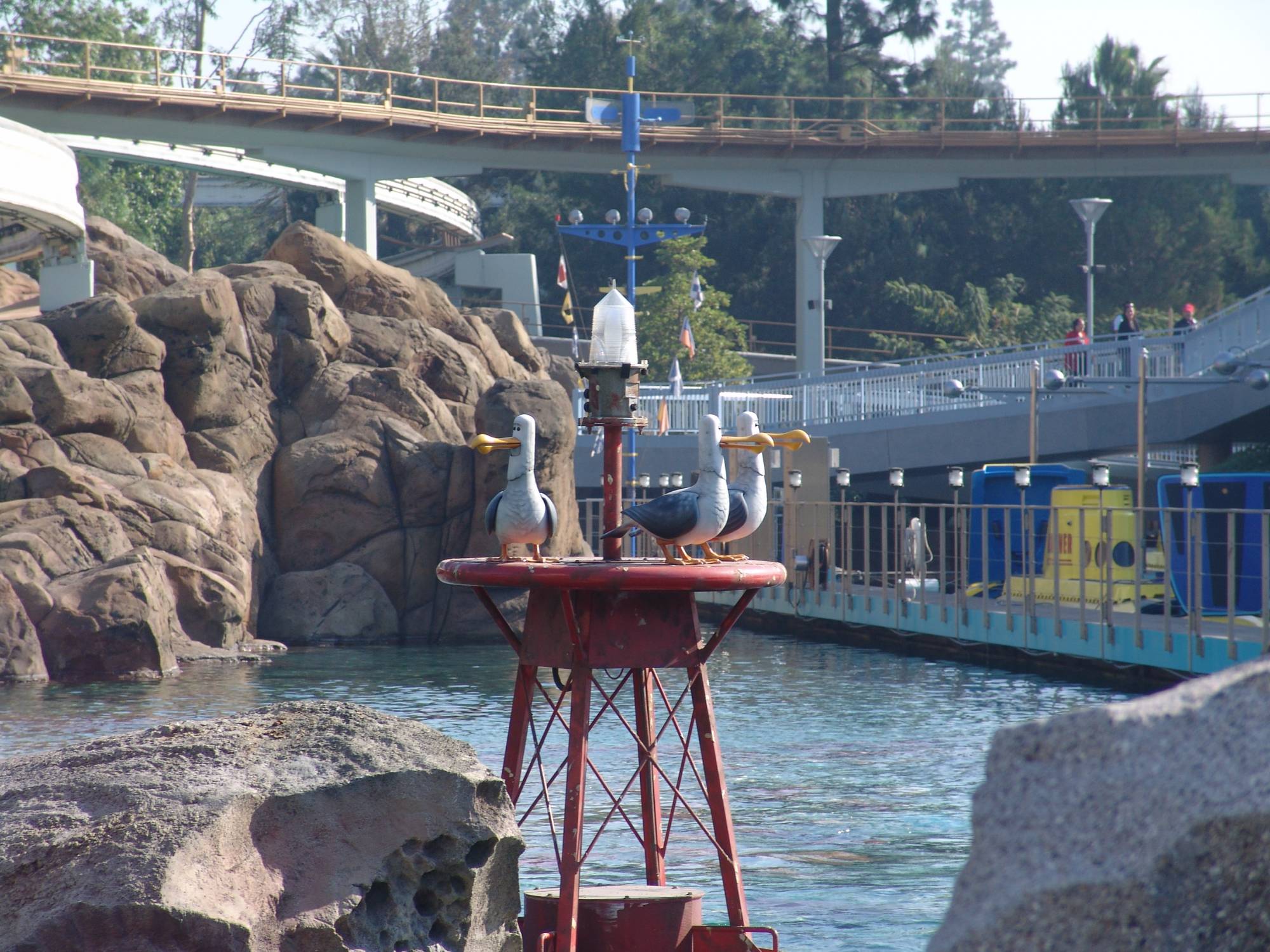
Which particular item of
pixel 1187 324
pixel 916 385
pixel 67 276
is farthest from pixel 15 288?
pixel 1187 324

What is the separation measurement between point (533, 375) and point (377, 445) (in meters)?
7.09

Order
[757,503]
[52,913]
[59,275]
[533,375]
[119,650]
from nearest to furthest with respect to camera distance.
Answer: [52,913]
[757,503]
[119,650]
[59,275]
[533,375]

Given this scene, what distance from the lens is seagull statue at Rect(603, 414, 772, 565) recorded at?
191 inches

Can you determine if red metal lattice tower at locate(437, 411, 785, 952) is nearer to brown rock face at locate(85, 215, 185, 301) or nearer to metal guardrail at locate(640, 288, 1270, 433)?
brown rock face at locate(85, 215, 185, 301)

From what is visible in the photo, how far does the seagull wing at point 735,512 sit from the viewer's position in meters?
5.16

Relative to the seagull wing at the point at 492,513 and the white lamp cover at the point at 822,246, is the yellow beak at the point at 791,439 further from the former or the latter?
the white lamp cover at the point at 822,246

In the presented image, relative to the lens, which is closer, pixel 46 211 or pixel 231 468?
pixel 46 211

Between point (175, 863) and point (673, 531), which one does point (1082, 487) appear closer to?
point (673, 531)

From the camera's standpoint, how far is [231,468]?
21.0m

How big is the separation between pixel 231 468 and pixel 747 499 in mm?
16686

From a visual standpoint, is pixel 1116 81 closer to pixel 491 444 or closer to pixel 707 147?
pixel 707 147

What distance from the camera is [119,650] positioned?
1573 centimetres

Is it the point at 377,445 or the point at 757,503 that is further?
the point at 377,445

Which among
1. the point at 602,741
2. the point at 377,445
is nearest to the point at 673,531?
the point at 602,741
